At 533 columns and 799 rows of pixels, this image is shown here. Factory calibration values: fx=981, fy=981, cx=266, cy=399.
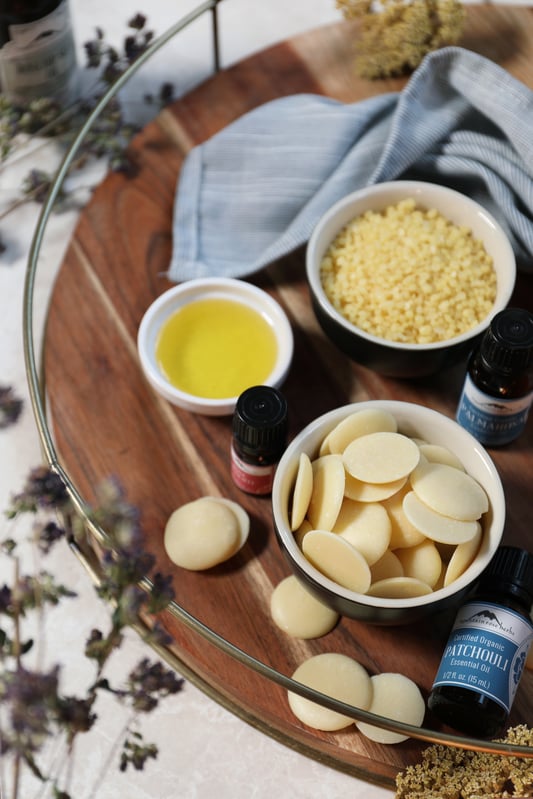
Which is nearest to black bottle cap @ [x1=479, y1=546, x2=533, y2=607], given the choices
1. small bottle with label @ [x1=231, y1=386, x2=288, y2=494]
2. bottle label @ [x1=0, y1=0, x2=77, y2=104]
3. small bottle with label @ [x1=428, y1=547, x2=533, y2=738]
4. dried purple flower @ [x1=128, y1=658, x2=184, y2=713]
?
small bottle with label @ [x1=428, y1=547, x2=533, y2=738]

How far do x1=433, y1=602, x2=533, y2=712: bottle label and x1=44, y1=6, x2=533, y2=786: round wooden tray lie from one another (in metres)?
0.07

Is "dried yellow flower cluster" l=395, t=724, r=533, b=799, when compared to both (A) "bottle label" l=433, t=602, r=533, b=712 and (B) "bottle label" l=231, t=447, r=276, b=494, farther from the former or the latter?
(B) "bottle label" l=231, t=447, r=276, b=494

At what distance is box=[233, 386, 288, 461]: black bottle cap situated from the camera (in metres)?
1.00

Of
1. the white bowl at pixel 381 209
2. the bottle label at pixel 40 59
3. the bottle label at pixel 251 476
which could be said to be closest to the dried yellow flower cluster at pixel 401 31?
the white bowl at pixel 381 209

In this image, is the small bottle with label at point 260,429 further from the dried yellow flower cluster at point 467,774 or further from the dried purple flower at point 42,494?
the dried yellow flower cluster at point 467,774

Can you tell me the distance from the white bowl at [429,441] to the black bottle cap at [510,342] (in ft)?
0.27

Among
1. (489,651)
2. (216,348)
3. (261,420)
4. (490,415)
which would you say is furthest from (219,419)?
(489,651)

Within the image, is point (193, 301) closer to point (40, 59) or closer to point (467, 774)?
point (40, 59)

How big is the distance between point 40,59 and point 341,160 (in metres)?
0.48

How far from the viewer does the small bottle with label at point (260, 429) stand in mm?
1001

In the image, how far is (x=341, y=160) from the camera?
4.33 feet

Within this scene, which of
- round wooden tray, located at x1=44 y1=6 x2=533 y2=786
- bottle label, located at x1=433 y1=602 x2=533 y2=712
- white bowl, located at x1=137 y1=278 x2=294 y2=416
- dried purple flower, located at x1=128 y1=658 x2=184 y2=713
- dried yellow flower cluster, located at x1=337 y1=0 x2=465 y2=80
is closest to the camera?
dried purple flower, located at x1=128 y1=658 x2=184 y2=713

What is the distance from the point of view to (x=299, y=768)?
1.07m

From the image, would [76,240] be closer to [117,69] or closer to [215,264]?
[215,264]
